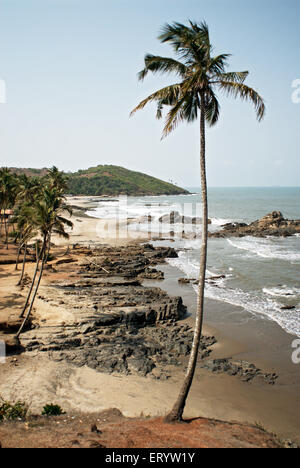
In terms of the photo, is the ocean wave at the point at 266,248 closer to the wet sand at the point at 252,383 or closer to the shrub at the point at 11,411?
the wet sand at the point at 252,383

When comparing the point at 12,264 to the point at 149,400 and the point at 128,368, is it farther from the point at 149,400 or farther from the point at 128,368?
the point at 149,400

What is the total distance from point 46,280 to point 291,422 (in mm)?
21706

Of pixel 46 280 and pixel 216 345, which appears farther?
pixel 46 280

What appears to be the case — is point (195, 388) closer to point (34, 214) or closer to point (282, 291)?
point (34, 214)

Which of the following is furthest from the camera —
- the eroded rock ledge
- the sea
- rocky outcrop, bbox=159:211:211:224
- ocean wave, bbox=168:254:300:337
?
rocky outcrop, bbox=159:211:211:224

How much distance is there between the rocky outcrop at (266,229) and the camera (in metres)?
56.9

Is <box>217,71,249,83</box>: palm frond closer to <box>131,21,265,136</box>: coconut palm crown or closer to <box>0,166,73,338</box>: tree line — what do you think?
<box>131,21,265,136</box>: coconut palm crown

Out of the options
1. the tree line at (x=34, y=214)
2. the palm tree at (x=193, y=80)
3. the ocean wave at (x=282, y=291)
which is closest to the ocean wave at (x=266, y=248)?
the ocean wave at (x=282, y=291)

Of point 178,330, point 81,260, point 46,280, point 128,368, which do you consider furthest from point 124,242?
point 128,368

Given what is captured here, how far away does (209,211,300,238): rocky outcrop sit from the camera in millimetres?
56938

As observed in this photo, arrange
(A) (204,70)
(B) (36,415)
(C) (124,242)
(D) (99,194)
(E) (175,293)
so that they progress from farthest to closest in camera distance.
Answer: (D) (99,194) → (C) (124,242) → (E) (175,293) → (B) (36,415) → (A) (204,70)

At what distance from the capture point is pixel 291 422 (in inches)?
460

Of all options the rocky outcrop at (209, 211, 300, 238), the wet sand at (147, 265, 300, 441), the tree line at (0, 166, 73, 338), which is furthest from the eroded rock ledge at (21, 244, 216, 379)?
the rocky outcrop at (209, 211, 300, 238)
